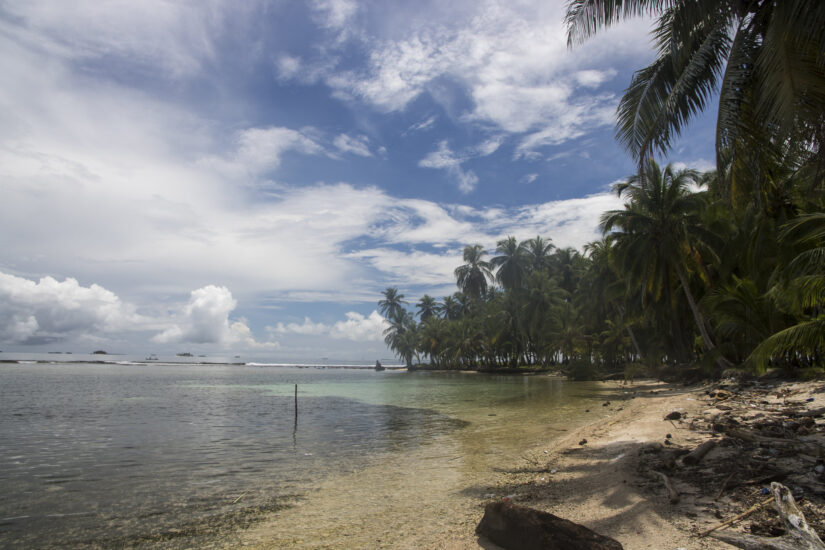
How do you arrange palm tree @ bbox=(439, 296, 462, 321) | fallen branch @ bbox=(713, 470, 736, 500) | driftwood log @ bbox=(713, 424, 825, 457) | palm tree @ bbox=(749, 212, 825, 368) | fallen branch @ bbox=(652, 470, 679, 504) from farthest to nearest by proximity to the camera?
palm tree @ bbox=(439, 296, 462, 321), palm tree @ bbox=(749, 212, 825, 368), driftwood log @ bbox=(713, 424, 825, 457), fallen branch @ bbox=(652, 470, 679, 504), fallen branch @ bbox=(713, 470, 736, 500)

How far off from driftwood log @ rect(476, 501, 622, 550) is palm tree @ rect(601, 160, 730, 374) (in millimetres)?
21887

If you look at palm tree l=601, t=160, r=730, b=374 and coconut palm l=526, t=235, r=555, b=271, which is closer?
palm tree l=601, t=160, r=730, b=374

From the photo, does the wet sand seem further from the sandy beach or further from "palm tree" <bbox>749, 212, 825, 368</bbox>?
"palm tree" <bbox>749, 212, 825, 368</bbox>

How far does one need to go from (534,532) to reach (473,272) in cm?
7061

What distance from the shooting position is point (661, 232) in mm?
23969

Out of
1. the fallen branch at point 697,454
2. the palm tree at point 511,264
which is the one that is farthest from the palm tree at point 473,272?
the fallen branch at point 697,454

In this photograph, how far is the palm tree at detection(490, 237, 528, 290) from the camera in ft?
210

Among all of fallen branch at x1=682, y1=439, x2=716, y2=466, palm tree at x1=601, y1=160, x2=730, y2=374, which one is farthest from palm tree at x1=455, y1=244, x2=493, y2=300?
fallen branch at x1=682, y1=439, x2=716, y2=466

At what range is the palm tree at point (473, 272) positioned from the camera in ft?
244

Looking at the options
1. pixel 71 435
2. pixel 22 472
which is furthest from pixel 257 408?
pixel 22 472

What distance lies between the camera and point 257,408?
24172 millimetres

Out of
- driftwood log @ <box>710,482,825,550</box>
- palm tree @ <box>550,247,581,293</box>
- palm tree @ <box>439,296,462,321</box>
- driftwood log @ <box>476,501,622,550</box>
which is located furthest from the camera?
palm tree @ <box>439,296,462,321</box>

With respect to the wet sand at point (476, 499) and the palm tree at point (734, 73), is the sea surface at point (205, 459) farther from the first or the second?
the palm tree at point (734, 73)

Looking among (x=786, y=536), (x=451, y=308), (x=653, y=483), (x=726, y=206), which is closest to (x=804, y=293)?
(x=726, y=206)
